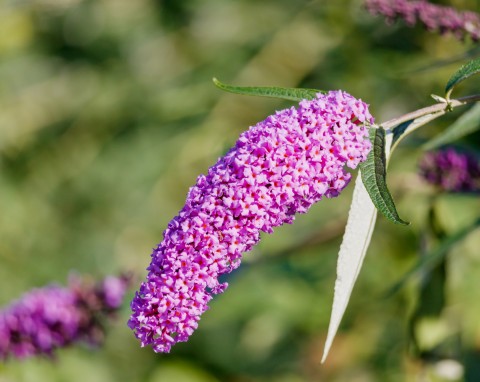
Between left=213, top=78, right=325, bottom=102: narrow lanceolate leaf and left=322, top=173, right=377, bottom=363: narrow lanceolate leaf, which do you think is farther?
left=213, top=78, right=325, bottom=102: narrow lanceolate leaf

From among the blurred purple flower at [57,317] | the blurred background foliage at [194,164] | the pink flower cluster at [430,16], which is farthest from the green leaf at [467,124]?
the blurred purple flower at [57,317]

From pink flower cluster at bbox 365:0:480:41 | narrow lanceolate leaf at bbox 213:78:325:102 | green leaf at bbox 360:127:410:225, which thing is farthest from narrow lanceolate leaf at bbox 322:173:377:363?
pink flower cluster at bbox 365:0:480:41

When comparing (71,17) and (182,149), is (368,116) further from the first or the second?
(71,17)

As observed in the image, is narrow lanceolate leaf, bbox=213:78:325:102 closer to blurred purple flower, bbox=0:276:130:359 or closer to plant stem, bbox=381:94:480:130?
plant stem, bbox=381:94:480:130

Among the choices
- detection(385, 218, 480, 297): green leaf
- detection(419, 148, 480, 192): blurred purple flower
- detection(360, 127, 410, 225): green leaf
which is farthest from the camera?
detection(419, 148, 480, 192): blurred purple flower

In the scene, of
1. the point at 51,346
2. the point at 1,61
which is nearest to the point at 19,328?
the point at 51,346

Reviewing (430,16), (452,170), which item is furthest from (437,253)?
(430,16)

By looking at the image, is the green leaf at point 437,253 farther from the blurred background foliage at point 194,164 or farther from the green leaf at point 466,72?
the green leaf at point 466,72
